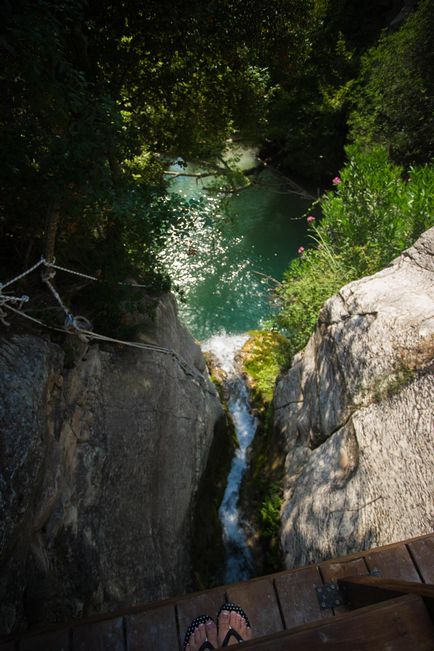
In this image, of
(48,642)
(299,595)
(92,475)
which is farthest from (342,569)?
(92,475)

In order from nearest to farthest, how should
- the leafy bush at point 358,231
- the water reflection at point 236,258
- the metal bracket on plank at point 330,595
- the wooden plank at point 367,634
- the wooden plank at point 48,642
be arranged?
the wooden plank at point 367,634
the wooden plank at point 48,642
the metal bracket on plank at point 330,595
the leafy bush at point 358,231
the water reflection at point 236,258

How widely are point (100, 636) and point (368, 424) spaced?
3216 millimetres

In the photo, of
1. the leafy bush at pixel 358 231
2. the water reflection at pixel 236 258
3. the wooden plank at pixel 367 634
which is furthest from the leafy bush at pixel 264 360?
the wooden plank at pixel 367 634

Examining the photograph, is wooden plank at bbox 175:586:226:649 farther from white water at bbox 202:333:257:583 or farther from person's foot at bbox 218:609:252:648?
white water at bbox 202:333:257:583

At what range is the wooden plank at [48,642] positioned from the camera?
228 cm

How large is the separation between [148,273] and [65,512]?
347cm

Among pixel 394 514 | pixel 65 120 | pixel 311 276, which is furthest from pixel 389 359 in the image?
pixel 65 120

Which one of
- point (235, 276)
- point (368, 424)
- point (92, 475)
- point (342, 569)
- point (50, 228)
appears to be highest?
point (235, 276)

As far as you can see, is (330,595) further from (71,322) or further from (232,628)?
→ (71,322)

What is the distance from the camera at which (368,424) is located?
4.01 metres

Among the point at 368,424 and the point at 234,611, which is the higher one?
the point at 368,424

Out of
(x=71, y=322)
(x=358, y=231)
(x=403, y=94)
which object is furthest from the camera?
(x=403, y=94)

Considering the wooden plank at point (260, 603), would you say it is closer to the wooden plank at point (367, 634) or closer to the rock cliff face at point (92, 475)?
the rock cliff face at point (92, 475)

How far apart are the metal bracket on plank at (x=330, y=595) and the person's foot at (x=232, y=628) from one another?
0.62 m
